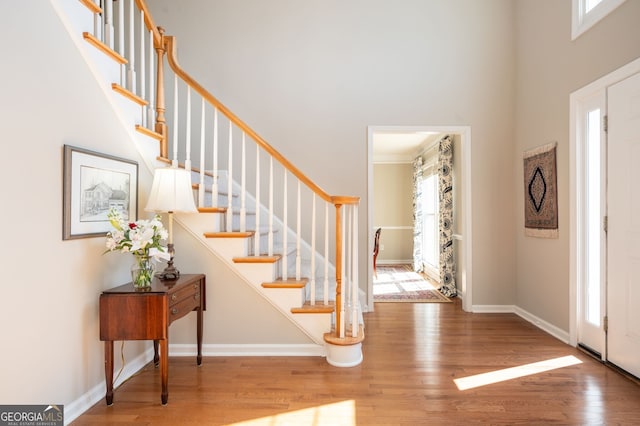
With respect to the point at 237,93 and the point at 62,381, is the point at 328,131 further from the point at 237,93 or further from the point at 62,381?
the point at 62,381

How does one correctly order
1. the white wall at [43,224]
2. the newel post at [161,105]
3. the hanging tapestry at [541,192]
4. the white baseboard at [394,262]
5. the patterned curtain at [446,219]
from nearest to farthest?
the white wall at [43,224] < the newel post at [161,105] < the hanging tapestry at [541,192] < the patterned curtain at [446,219] < the white baseboard at [394,262]

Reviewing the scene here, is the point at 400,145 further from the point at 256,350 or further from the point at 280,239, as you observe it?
the point at 256,350

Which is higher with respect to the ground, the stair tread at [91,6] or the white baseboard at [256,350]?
the stair tread at [91,6]

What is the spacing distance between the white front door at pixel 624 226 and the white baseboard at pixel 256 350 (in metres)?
2.30

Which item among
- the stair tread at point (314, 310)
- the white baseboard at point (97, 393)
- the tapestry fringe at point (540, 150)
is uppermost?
the tapestry fringe at point (540, 150)

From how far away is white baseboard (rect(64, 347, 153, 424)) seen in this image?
201 centimetres

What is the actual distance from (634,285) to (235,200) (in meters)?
3.63

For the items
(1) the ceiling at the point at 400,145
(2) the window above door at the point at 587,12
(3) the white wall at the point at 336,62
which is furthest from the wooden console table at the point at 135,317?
(1) the ceiling at the point at 400,145

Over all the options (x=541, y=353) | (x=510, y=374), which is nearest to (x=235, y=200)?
(x=510, y=374)

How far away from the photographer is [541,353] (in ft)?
9.77

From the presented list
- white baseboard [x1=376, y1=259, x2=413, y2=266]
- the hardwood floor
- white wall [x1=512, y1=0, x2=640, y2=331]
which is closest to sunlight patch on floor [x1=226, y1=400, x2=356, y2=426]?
the hardwood floor

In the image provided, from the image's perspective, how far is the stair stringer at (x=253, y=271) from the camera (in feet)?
9.35

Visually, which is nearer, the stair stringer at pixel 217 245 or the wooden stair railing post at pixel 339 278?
the stair stringer at pixel 217 245

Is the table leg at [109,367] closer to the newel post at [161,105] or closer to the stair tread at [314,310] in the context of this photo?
the stair tread at [314,310]
